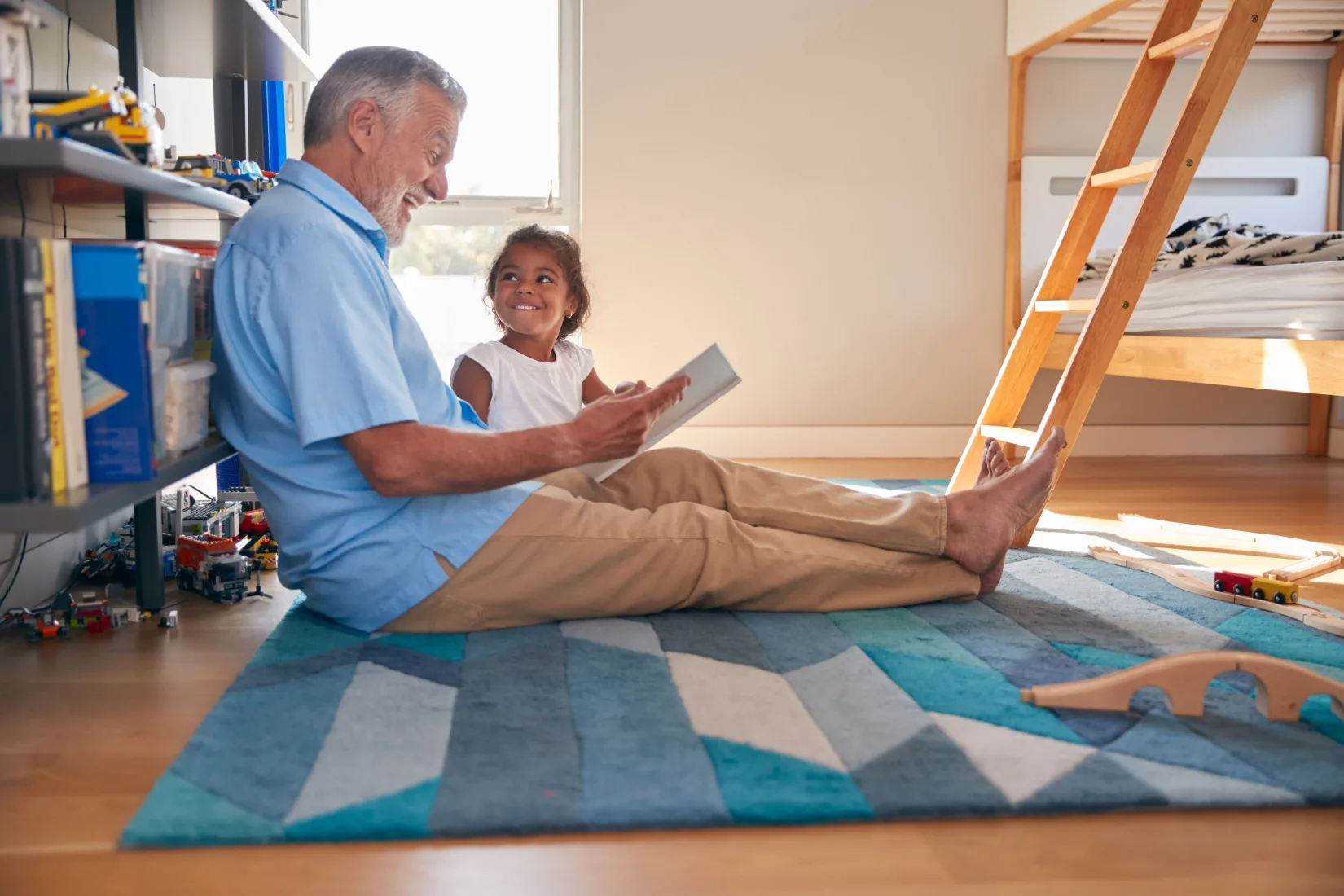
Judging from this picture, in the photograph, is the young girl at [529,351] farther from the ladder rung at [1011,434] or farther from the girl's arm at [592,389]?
the ladder rung at [1011,434]

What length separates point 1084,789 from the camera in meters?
0.97

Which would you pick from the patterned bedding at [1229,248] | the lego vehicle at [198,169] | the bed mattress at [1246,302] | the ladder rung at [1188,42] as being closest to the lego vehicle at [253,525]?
the lego vehicle at [198,169]

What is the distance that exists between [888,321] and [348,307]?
2480 mm

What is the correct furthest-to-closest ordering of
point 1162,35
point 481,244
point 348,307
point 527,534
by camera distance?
point 481,244, point 1162,35, point 527,534, point 348,307

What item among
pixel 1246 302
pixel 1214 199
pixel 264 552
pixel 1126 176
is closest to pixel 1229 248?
pixel 1246 302

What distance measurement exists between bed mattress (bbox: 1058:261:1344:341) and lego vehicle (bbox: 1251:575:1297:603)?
808 mm

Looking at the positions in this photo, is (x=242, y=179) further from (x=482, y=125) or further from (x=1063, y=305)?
(x=482, y=125)

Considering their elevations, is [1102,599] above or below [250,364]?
below

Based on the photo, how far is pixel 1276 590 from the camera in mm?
1619

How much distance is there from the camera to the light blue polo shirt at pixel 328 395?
1223mm

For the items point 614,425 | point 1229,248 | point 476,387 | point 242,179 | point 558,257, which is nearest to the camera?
point 614,425

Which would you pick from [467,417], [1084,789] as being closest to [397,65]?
[467,417]

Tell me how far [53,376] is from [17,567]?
682 mm

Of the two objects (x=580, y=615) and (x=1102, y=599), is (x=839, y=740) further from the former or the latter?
(x=1102, y=599)
